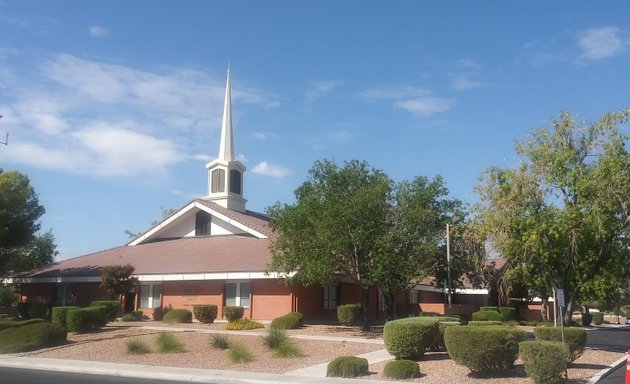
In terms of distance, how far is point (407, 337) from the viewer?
63.2 feet

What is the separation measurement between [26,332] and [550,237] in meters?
20.6

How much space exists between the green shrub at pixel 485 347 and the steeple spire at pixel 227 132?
102 ft

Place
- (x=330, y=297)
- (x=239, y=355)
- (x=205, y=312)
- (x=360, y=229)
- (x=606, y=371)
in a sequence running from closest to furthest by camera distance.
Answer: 1. (x=606, y=371)
2. (x=239, y=355)
3. (x=360, y=229)
4. (x=205, y=312)
5. (x=330, y=297)

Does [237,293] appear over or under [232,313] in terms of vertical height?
over

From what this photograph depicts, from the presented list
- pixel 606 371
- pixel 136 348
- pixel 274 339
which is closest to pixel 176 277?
pixel 136 348

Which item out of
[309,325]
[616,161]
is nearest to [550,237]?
[616,161]

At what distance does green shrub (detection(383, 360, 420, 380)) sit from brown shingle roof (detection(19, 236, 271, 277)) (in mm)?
16313

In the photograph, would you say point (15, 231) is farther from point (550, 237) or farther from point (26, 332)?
point (550, 237)

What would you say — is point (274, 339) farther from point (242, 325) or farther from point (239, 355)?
point (242, 325)

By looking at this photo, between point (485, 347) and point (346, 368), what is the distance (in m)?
3.85

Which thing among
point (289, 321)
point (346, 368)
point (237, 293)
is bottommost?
point (346, 368)

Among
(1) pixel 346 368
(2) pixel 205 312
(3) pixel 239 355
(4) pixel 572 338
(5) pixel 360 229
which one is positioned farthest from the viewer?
(2) pixel 205 312

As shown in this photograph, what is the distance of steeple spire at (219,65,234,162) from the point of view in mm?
45875

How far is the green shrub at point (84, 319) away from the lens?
2892 cm
